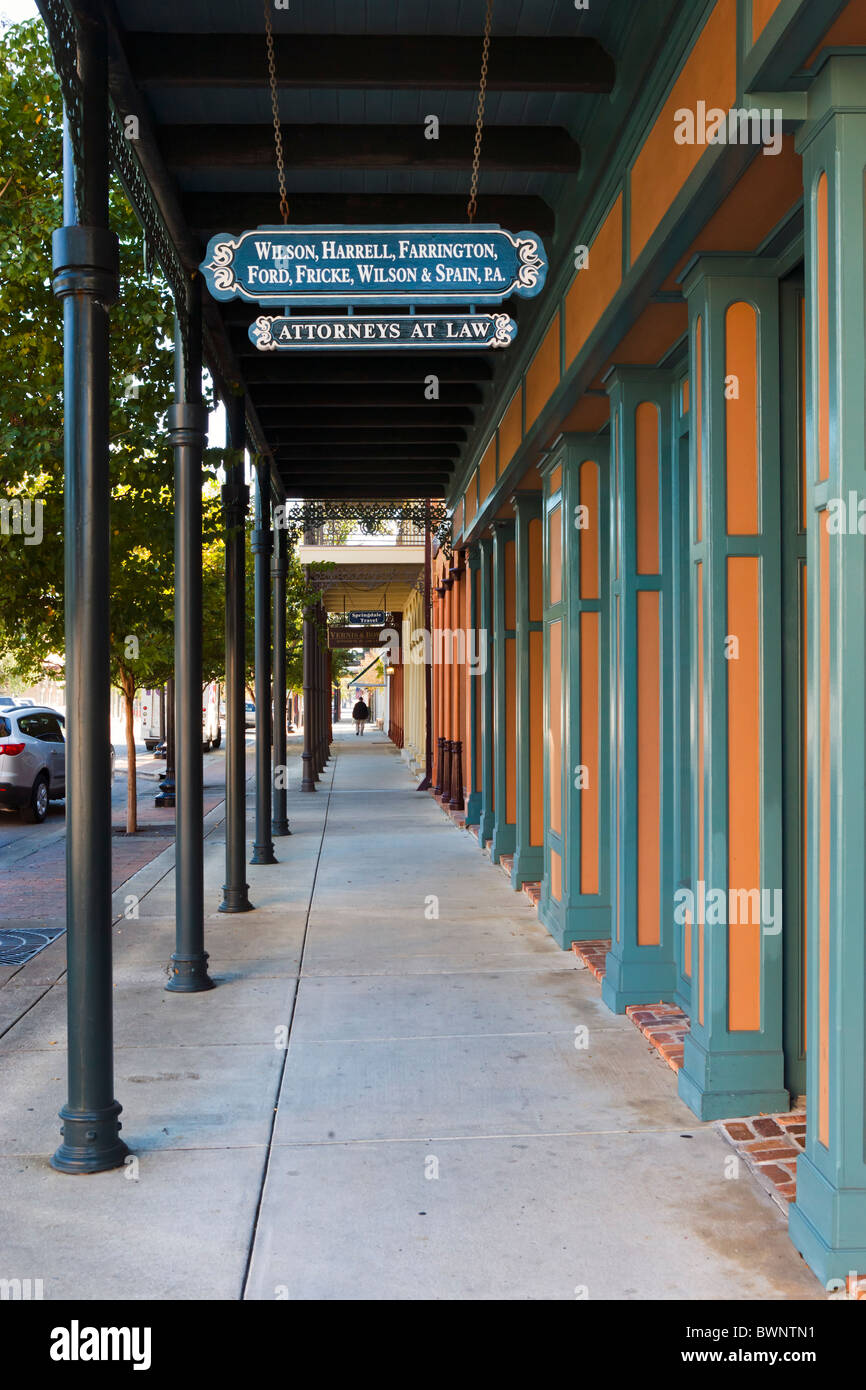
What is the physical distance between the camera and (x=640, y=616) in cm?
618

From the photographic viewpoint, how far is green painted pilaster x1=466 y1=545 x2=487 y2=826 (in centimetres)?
1368

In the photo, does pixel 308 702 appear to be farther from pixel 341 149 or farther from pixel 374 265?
pixel 374 265

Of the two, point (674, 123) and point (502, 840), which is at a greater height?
point (674, 123)

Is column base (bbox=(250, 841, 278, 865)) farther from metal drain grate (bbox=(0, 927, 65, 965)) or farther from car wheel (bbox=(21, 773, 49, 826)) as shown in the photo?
car wheel (bbox=(21, 773, 49, 826))

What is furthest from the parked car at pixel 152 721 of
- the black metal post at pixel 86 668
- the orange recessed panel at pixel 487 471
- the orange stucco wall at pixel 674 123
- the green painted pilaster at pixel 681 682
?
the black metal post at pixel 86 668

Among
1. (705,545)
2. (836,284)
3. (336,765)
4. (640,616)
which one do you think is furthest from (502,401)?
(336,765)

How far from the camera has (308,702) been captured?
2294 centimetres

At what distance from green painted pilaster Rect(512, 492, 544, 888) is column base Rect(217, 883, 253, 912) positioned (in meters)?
2.27

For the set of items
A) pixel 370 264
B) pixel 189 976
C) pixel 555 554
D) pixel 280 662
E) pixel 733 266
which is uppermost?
pixel 370 264

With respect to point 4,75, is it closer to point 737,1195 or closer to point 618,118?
point 618,118

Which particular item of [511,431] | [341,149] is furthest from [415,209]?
[511,431]

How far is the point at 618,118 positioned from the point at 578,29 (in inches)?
17.5

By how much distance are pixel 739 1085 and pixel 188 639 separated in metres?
3.78

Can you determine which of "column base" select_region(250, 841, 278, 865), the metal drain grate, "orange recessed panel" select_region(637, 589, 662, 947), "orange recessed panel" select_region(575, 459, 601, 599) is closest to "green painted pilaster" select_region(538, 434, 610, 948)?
"orange recessed panel" select_region(575, 459, 601, 599)
